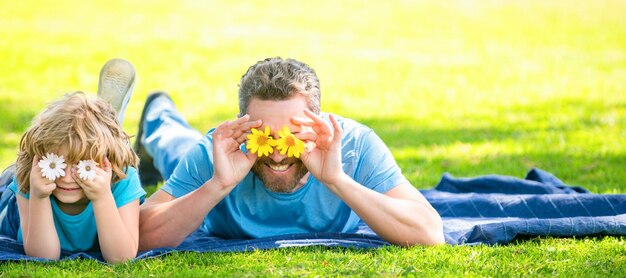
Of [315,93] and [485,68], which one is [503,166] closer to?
[315,93]

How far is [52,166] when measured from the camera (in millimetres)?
4574

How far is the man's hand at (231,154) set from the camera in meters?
4.80

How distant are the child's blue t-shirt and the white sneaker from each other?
1.30 metres

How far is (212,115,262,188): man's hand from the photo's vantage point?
4801 millimetres

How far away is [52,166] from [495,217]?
3099mm

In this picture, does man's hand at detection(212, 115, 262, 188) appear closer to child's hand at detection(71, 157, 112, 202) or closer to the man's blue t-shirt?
the man's blue t-shirt

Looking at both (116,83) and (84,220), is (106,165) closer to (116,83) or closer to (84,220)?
(84,220)

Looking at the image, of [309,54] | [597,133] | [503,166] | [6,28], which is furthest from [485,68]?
[6,28]

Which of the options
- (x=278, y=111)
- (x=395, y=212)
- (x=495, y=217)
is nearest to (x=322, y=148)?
(x=278, y=111)

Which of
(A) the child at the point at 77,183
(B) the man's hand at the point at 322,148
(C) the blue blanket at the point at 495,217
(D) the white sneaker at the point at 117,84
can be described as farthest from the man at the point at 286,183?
(D) the white sneaker at the point at 117,84

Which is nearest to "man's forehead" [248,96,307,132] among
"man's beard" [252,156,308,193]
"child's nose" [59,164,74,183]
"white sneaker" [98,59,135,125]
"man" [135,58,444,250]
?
"man" [135,58,444,250]

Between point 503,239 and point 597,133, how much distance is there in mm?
5251

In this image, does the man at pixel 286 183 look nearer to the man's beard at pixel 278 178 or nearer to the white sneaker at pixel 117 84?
the man's beard at pixel 278 178

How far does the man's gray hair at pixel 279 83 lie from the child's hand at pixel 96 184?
0.84 metres
